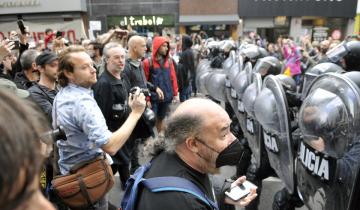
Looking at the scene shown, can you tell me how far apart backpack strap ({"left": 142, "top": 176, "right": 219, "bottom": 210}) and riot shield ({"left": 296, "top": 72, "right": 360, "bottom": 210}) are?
30.4 inches

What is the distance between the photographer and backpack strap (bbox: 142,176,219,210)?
1336 millimetres

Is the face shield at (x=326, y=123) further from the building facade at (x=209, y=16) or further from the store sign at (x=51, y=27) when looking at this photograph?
the building facade at (x=209, y=16)

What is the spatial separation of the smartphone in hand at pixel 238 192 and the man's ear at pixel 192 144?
1.10 feet

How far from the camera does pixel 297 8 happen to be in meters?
24.7

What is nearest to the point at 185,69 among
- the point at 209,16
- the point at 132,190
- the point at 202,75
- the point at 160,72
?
the point at 202,75

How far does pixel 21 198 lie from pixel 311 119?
1717 millimetres

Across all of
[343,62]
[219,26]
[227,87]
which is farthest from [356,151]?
[219,26]

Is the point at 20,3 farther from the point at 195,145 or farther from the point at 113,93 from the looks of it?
the point at 195,145

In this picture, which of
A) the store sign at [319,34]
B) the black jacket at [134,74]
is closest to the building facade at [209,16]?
the store sign at [319,34]

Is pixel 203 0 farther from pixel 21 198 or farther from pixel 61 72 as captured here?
pixel 21 198

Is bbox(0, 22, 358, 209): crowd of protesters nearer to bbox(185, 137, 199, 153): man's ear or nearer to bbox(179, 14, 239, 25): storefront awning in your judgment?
bbox(185, 137, 199, 153): man's ear

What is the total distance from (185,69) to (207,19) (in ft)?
58.4

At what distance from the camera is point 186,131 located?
62.2 inches

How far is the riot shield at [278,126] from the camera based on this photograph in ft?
7.61
